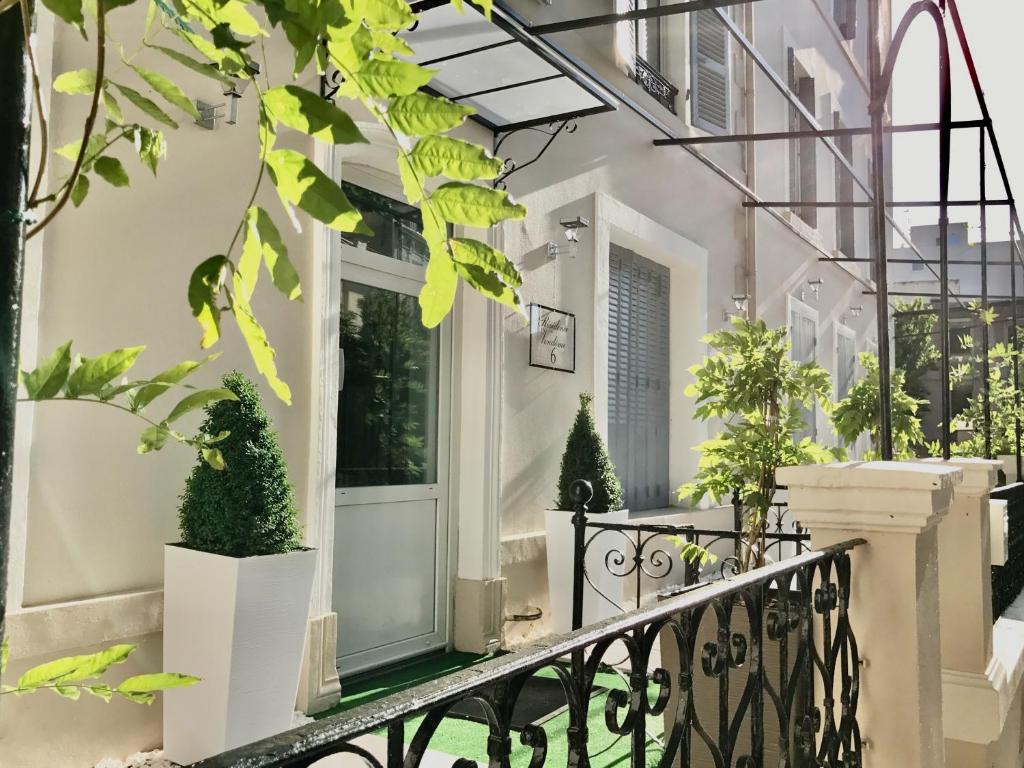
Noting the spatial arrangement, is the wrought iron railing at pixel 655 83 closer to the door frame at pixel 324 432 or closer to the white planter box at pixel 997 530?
the door frame at pixel 324 432

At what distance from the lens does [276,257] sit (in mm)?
493

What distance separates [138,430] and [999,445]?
817 centimetres

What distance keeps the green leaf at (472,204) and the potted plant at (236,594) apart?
8.25 feet

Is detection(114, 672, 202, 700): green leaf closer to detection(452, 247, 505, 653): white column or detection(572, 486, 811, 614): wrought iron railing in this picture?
detection(572, 486, 811, 614): wrought iron railing

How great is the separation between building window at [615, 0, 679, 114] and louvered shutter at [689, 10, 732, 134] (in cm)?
35

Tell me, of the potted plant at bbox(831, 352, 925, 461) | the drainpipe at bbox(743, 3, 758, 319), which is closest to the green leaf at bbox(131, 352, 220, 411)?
→ the potted plant at bbox(831, 352, 925, 461)

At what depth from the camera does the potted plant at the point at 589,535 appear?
5.02m

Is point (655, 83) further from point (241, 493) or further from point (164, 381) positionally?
point (164, 381)

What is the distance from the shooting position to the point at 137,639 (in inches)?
123

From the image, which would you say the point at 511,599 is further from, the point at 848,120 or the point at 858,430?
the point at 848,120

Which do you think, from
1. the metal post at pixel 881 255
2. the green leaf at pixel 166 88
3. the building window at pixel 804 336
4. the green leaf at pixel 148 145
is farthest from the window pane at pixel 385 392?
the building window at pixel 804 336

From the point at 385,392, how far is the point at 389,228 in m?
0.90

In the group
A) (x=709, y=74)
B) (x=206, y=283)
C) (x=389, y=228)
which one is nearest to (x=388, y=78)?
(x=206, y=283)

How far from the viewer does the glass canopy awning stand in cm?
383
